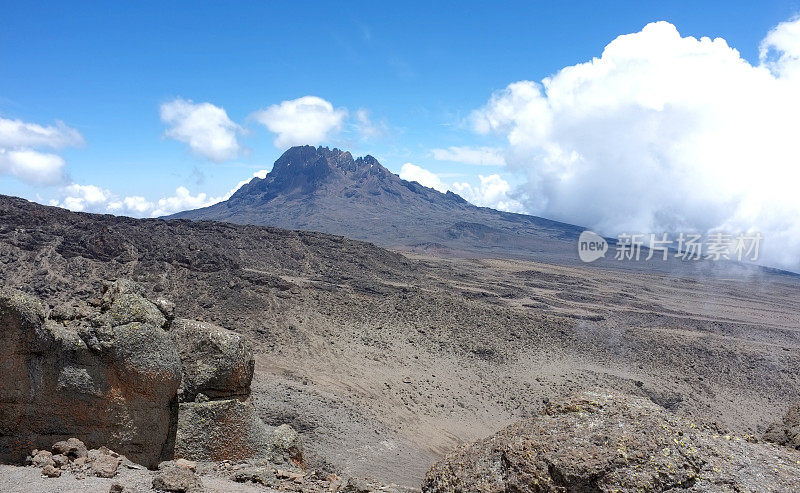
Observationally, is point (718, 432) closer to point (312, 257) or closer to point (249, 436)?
point (249, 436)

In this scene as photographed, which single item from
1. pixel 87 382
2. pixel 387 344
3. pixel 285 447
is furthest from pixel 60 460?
pixel 387 344

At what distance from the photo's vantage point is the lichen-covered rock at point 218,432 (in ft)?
27.9

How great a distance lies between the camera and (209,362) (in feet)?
29.3

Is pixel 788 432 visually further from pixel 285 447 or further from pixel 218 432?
pixel 218 432

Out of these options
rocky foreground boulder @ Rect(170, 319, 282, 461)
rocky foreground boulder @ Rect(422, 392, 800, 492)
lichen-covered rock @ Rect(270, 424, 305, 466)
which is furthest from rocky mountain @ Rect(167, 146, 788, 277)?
rocky foreground boulder @ Rect(422, 392, 800, 492)

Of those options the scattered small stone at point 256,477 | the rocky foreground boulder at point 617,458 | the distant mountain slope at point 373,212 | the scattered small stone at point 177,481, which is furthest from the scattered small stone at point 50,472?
the distant mountain slope at point 373,212

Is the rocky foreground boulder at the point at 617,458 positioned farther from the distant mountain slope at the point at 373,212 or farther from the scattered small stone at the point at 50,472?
the distant mountain slope at the point at 373,212

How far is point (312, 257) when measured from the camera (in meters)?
43.8

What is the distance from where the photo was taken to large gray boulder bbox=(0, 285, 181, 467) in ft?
22.9

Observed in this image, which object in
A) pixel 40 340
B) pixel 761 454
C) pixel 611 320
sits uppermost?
pixel 761 454

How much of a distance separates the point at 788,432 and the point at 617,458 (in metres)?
3.05

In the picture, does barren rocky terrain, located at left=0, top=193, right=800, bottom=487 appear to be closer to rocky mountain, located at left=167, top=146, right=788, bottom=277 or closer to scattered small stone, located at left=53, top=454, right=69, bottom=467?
scattered small stone, located at left=53, top=454, right=69, bottom=467

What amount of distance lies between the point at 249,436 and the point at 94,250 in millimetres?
27576

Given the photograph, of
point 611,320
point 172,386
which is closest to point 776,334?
point 611,320
